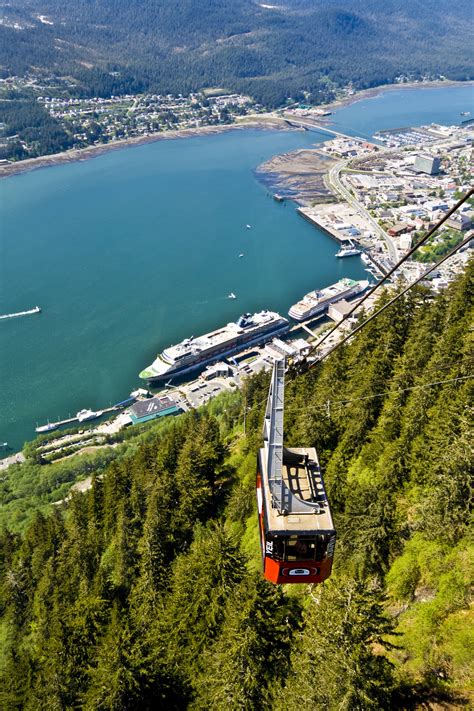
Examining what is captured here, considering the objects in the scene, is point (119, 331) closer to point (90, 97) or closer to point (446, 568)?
point (446, 568)

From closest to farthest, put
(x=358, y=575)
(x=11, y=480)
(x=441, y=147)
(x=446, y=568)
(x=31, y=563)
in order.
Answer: (x=446, y=568) < (x=358, y=575) < (x=31, y=563) < (x=11, y=480) < (x=441, y=147)

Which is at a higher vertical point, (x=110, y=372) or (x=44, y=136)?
(x=44, y=136)

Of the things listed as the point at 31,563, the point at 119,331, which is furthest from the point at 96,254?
the point at 31,563

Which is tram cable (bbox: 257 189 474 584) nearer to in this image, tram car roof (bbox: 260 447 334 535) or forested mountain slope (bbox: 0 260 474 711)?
tram car roof (bbox: 260 447 334 535)

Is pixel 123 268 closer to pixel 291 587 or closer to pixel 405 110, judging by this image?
pixel 291 587

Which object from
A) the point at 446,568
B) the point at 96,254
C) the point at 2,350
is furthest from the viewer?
the point at 96,254

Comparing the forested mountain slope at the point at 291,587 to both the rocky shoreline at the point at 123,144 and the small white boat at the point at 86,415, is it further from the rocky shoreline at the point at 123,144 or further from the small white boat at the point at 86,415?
the rocky shoreline at the point at 123,144

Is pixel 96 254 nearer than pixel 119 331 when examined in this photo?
No

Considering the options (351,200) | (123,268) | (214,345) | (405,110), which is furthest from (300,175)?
(405,110)
